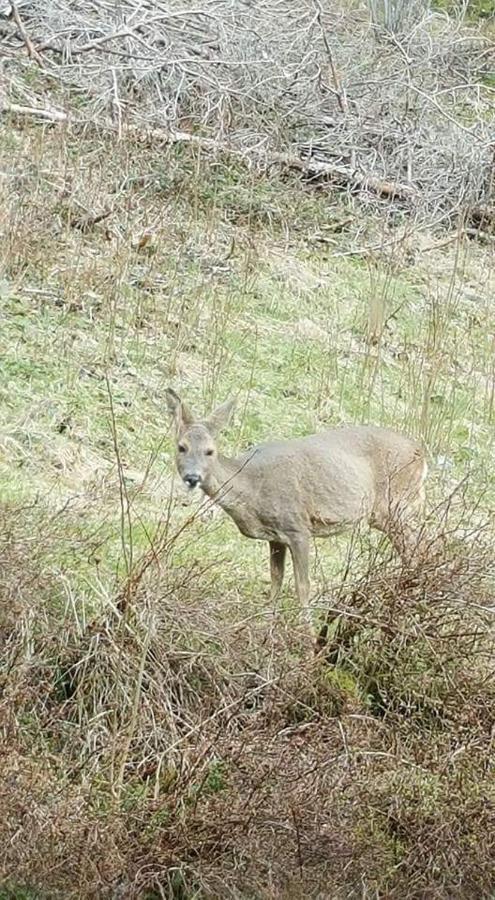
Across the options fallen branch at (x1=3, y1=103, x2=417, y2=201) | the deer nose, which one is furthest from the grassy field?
fallen branch at (x1=3, y1=103, x2=417, y2=201)

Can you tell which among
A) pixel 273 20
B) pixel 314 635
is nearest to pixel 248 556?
pixel 314 635

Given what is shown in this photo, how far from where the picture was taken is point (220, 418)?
894cm

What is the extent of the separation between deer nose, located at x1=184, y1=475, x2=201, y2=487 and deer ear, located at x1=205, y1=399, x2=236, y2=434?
1.19 ft

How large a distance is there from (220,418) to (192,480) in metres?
0.46

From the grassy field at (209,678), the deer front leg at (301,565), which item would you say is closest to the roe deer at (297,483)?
the deer front leg at (301,565)

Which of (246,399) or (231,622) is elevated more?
(231,622)

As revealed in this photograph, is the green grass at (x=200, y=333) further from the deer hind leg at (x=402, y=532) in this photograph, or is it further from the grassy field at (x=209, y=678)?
the deer hind leg at (x=402, y=532)

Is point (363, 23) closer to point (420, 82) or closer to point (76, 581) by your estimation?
point (420, 82)

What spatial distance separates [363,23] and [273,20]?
2190 millimetres

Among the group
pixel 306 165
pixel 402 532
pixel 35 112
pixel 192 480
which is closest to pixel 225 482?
pixel 192 480

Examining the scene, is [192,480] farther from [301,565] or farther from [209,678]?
[209,678]

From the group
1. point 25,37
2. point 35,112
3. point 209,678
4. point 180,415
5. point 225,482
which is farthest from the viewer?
point 25,37

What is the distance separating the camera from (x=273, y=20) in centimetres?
1783

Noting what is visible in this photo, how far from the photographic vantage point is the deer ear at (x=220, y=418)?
8.90 m
